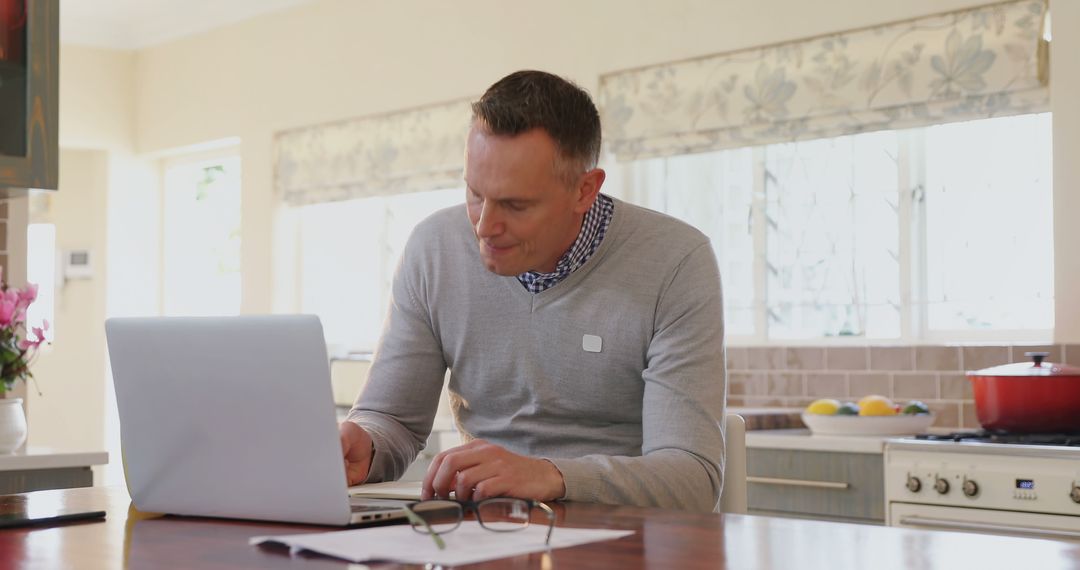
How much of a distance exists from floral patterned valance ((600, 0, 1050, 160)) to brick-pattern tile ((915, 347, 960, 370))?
69 cm

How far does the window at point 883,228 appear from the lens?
12.7 ft

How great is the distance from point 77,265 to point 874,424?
474 cm

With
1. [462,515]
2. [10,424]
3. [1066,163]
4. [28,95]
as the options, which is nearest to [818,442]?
[1066,163]

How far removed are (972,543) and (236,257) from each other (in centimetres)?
571

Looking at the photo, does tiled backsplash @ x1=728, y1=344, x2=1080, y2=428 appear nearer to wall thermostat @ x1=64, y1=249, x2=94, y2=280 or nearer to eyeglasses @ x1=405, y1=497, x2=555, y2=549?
eyeglasses @ x1=405, y1=497, x2=555, y2=549

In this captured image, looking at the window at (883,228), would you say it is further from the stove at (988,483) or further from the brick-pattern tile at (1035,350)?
the stove at (988,483)

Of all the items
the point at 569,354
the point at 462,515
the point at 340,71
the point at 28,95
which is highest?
the point at 340,71

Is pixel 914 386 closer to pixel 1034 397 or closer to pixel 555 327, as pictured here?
pixel 1034 397

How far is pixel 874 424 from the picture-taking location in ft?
11.7

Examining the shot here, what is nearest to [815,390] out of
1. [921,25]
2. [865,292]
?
[865,292]

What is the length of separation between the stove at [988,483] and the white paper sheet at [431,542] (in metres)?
2.02

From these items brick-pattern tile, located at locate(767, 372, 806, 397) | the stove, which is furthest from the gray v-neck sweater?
brick-pattern tile, located at locate(767, 372, 806, 397)

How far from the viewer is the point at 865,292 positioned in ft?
13.7

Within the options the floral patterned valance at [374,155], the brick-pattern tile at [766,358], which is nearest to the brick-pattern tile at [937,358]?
the brick-pattern tile at [766,358]
